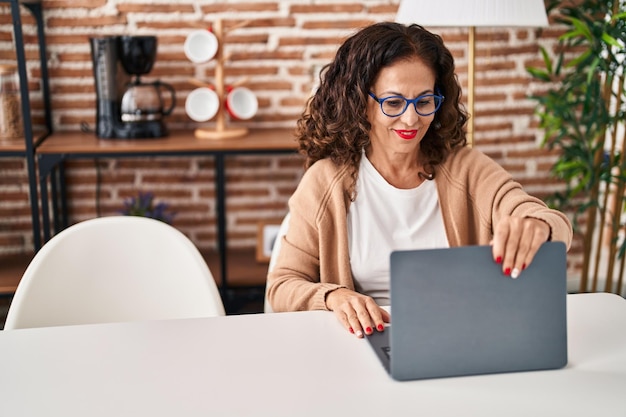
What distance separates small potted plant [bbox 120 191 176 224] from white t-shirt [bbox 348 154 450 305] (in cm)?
137

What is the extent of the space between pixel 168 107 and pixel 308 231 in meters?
1.47

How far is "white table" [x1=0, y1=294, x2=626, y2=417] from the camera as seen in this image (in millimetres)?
1221

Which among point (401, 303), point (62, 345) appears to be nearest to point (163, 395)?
point (62, 345)

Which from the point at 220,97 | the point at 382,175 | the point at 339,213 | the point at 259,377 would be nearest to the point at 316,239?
the point at 339,213

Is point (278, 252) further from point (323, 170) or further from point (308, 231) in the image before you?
→ point (323, 170)

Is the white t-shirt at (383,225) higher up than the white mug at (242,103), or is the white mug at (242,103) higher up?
the white mug at (242,103)

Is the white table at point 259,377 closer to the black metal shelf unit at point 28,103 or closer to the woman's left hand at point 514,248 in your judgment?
the woman's left hand at point 514,248

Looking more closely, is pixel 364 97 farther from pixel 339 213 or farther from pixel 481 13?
pixel 481 13

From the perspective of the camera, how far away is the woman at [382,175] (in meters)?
1.86

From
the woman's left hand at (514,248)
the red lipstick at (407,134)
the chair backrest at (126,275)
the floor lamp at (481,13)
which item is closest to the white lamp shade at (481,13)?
the floor lamp at (481,13)

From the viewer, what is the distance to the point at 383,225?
196cm

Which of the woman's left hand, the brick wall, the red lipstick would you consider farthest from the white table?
the brick wall

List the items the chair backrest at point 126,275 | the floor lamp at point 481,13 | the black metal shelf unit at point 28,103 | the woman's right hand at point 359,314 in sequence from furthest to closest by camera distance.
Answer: the black metal shelf unit at point 28,103 → the floor lamp at point 481,13 → the chair backrest at point 126,275 → the woman's right hand at point 359,314

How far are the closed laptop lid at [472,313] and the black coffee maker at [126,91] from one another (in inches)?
75.7
